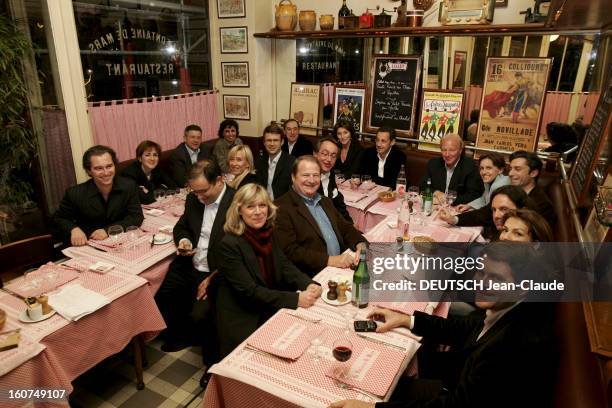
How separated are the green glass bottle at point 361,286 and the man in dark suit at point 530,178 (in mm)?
1820

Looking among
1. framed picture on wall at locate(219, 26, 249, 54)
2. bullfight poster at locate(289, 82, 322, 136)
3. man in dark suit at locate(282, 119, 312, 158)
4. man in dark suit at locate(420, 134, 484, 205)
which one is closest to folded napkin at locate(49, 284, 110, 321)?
man in dark suit at locate(420, 134, 484, 205)

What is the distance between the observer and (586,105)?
4.51m

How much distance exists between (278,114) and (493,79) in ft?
10.6

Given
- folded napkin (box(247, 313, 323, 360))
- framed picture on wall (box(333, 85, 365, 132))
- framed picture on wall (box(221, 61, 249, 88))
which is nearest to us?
folded napkin (box(247, 313, 323, 360))

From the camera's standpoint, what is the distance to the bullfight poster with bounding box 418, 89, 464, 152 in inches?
199

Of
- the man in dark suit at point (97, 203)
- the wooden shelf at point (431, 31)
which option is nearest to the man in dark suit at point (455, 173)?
the wooden shelf at point (431, 31)

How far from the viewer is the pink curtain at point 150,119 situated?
4.91m

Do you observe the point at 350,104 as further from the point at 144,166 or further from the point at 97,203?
the point at 97,203

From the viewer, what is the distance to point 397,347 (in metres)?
1.94

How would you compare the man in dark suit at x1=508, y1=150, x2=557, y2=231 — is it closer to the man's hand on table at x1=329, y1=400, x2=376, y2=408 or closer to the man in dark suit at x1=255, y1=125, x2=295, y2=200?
the man in dark suit at x1=255, y1=125, x2=295, y2=200

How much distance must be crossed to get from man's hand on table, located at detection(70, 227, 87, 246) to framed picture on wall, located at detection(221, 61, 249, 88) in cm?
383

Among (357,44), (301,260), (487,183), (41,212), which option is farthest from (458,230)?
(41,212)

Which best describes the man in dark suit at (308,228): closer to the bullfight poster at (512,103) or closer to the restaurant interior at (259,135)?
the restaurant interior at (259,135)

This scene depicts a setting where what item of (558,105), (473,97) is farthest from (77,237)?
(558,105)
